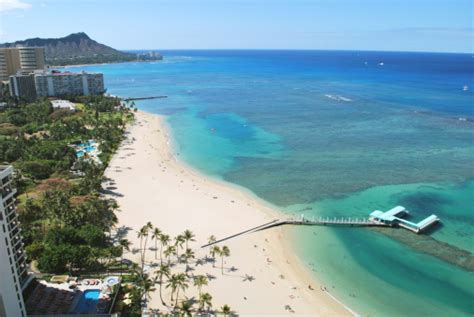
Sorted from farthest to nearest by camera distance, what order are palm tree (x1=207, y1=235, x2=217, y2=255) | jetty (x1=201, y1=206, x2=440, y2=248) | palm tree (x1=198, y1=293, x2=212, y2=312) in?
jetty (x1=201, y1=206, x2=440, y2=248)
palm tree (x1=207, y1=235, x2=217, y2=255)
palm tree (x1=198, y1=293, x2=212, y2=312)

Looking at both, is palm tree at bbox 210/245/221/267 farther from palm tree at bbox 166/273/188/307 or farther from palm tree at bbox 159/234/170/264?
palm tree at bbox 166/273/188/307

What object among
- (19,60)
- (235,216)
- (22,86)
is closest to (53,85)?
(22,86)

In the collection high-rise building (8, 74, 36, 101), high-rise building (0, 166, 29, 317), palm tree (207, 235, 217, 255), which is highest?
high-rise building (8, 74, 36, 101)

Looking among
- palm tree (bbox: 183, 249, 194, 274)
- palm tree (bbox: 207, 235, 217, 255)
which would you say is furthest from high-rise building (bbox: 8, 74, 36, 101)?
palm tree (bbox: 183, 249, 194, 274)

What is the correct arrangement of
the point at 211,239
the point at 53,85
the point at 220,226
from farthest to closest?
the point at 53,85 → the point at 220,226 → the point at 211,239

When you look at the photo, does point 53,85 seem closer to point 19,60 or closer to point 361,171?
point 19,60

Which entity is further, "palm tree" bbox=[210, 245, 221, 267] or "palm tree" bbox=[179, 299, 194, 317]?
"palm tree" bbox=[210, 245, 221, 267]
